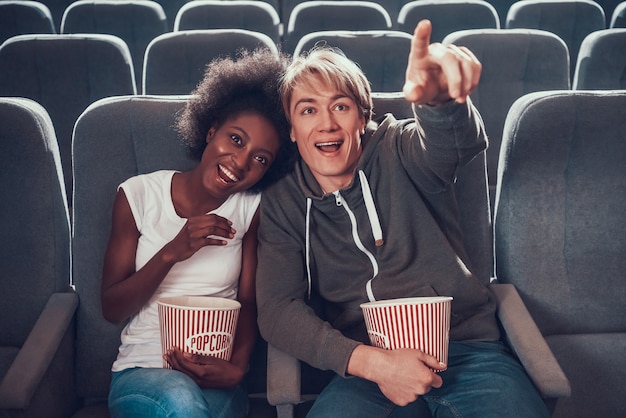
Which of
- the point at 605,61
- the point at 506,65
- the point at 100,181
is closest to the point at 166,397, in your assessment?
the point at 100,181

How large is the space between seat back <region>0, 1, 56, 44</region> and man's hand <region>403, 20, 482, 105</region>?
124 inches

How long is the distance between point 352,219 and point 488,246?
1.21ft

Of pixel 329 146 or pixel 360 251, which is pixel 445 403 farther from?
pixel 329 146

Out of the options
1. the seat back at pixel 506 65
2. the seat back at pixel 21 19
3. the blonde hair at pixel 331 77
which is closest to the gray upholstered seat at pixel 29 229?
the blonde hair at pixel 331 77

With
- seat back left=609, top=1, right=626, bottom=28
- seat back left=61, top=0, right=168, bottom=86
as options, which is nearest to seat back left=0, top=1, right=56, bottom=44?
seat back left=61, top=0, right=168, bottom=86

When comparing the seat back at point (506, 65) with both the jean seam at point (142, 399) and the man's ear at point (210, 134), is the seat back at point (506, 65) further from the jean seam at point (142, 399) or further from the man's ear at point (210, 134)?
the jean seam at point (142, 399)

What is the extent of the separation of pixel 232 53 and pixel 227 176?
48.2 inches

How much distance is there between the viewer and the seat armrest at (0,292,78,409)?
4.40 ft

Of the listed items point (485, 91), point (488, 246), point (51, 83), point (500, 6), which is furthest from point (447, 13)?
point (488, 246)

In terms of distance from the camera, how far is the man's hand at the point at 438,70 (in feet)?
3.53

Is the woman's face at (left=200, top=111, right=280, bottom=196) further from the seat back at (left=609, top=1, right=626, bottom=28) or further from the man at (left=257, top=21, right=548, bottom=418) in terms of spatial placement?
the seat back at (left=609, top=1, right=626, bottom=28)

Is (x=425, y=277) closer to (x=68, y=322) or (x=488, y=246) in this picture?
(x=488, y=246)

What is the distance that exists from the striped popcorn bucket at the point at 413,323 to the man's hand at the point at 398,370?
2 cm

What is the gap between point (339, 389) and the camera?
1.40m
